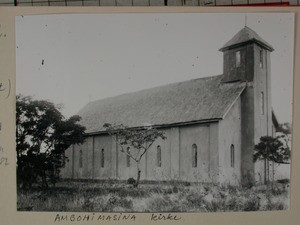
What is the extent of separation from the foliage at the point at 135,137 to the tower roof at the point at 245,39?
0.59 feet

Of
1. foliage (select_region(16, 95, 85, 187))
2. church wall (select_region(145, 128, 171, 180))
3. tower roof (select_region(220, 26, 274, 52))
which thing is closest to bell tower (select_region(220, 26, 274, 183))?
tower roof (select_region(220, 26, 274, 52))

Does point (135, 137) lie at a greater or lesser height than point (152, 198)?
greater

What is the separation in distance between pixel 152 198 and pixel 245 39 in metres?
0.30

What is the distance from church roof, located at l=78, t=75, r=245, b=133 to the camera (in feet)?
2.47

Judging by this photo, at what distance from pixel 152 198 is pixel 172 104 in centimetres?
16

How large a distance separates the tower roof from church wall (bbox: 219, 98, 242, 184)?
0.30 ft

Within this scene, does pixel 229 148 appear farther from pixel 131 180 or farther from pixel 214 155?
pixel 131 180

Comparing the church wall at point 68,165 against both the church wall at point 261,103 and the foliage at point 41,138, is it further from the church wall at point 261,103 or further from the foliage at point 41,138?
the church wall at point 261,103

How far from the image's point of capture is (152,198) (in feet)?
2.48

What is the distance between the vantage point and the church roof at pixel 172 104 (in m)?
0.75

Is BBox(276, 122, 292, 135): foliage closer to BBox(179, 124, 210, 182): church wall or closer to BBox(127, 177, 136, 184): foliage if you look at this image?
BBox(179, 124, 210, 182): church wall

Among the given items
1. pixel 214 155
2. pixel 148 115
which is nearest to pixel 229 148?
pixel 214 155
